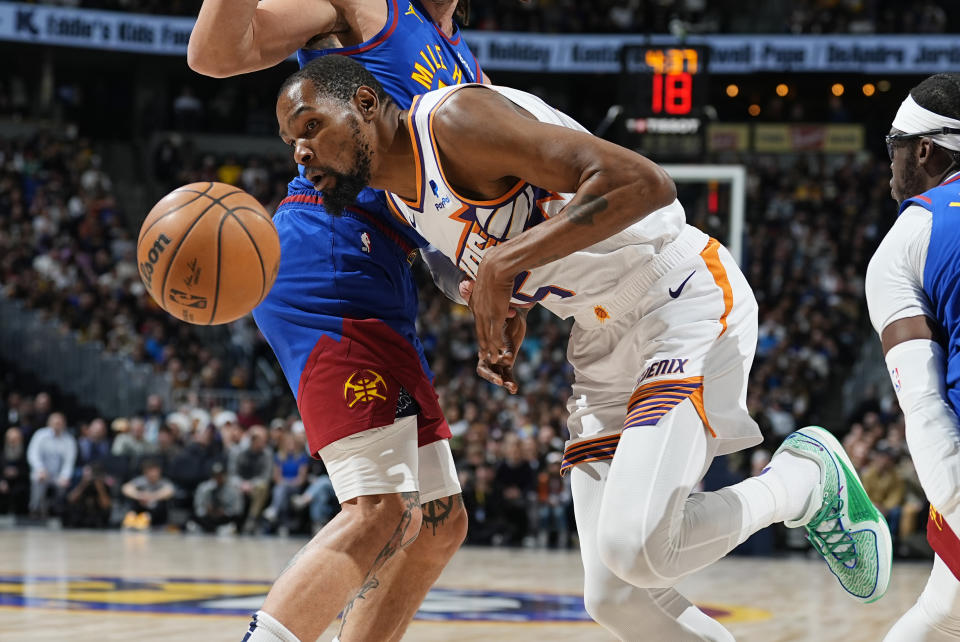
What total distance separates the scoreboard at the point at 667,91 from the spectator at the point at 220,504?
5690 mm

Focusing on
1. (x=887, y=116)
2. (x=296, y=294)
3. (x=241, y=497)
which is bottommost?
(x=241, y=497)

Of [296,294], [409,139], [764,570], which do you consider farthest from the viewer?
[764,570]

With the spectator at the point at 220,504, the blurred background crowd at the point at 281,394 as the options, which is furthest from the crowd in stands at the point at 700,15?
the spectator at the point at 220,504

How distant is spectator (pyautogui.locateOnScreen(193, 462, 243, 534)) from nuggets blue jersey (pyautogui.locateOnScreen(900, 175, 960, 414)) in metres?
10.7

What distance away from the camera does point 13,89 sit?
67.7 ft

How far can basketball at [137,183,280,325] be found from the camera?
3.03 metres

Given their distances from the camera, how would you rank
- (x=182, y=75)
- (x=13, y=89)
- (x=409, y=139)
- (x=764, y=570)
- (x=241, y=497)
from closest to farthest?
(x=409, y=139)
(x=764, y=570)
(x=241, y=497)
(x=13, y=89)
(x=182, y=75)

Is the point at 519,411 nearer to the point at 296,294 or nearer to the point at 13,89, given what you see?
the point at 296,294

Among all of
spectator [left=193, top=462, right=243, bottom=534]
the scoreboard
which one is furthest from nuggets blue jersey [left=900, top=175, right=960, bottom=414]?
spectator [left=193, top=462, right=243, bottom=534]

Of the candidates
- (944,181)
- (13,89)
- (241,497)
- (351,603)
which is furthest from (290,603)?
(13,89)

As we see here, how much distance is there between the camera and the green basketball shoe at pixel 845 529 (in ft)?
11.2

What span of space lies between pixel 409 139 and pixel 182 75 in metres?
20.2

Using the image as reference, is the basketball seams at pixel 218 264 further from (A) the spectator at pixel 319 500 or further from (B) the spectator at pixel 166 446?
(B) the spectator at pixel 166 446

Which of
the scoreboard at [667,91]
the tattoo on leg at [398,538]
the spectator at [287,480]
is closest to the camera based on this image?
the tattoo on leg at [398,538]
